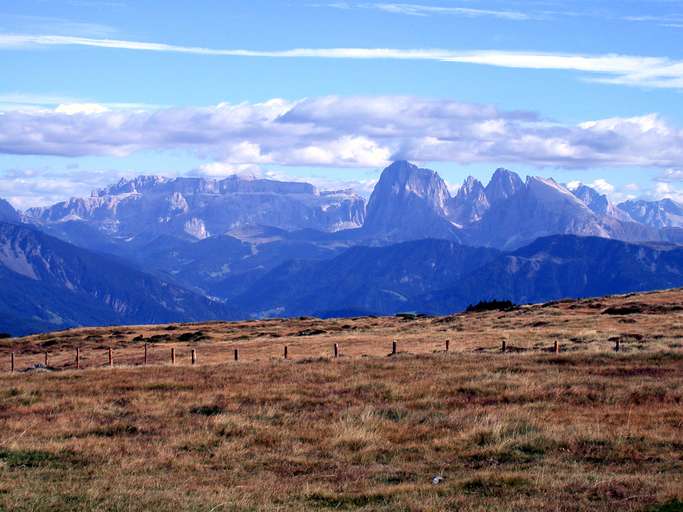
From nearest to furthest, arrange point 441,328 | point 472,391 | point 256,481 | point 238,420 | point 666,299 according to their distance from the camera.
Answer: point 256,481 < point 238,420 < point 472,391 < point 441,328 < point 666,299

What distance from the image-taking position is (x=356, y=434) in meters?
25.9

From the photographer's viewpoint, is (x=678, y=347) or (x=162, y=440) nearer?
(x=162, y=440)

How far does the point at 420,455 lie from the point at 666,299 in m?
78.9

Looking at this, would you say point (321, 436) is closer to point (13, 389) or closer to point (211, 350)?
point (13, 389)

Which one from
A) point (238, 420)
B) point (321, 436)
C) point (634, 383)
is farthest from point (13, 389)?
point (634, 383)

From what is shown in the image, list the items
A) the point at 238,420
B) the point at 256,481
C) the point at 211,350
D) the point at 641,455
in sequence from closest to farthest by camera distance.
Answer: the point at 256,481
the point at 641,455
the point at 238,420
the point at 211,350

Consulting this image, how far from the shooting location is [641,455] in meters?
22.9

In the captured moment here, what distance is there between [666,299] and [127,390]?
7303cm

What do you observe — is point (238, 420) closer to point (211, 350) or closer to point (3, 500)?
point (3, 500)

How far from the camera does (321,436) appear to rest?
86.3ft

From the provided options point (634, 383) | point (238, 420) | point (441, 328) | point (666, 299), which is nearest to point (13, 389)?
point (238, 420)

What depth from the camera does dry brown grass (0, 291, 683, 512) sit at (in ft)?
62.2

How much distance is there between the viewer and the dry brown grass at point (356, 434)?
19.0 meters

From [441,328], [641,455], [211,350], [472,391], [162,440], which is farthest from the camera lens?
[441,328]
